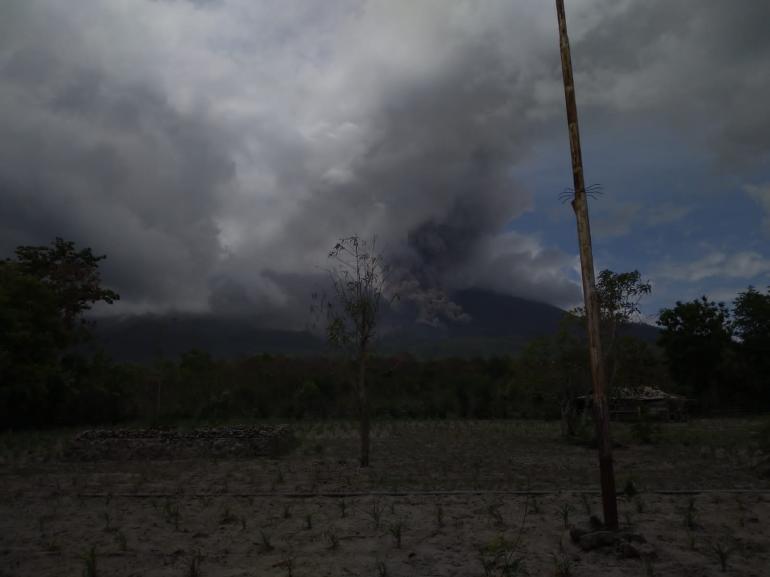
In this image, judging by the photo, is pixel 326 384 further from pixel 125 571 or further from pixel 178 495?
pixel 125 571

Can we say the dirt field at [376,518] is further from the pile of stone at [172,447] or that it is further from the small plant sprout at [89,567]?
the pile of stone at [172,447]

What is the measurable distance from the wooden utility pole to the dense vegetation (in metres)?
12.4

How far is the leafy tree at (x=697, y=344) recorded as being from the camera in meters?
36.8

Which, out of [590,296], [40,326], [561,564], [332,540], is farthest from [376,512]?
[40,326]

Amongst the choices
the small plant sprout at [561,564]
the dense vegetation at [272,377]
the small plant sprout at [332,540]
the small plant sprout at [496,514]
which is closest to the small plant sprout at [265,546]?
the small plant sprout at [332,540]

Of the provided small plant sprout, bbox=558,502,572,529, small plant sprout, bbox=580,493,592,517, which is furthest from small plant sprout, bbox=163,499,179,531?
small plant sprout, bbox=580,493,592,517

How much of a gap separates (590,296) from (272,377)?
1410 inches

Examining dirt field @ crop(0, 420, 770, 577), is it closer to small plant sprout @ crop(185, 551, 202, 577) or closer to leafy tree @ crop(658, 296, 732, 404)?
small plant sprout @ crop(185, 551, 202, 577)

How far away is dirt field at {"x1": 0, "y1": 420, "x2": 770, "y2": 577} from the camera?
521 cm

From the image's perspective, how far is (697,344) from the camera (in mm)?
37062

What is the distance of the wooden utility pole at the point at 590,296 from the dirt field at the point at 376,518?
1.99ft

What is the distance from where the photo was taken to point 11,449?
56.2ft

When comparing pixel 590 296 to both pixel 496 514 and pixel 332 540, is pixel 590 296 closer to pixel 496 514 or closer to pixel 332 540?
pixel 496 514

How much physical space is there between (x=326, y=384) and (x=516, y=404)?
13.3m
